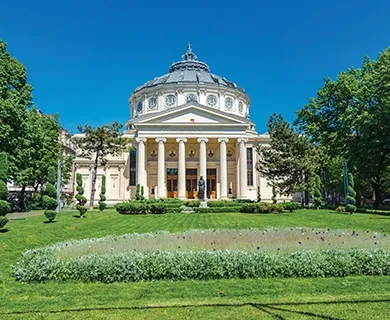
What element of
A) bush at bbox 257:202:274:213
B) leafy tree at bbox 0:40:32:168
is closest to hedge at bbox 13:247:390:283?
leafy tree at bbox 0:40:32:168

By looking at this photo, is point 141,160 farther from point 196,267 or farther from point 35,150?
point 196,267

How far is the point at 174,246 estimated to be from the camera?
10312mm

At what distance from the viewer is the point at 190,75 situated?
62844 mm

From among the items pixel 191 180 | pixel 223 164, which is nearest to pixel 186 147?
pixel 191 180

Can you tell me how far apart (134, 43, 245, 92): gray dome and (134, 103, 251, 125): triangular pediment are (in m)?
11.2

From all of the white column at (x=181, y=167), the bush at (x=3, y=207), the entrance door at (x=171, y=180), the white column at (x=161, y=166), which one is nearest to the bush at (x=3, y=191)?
the bush at (x=3, y=207)

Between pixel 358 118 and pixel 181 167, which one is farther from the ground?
pixel 358 118

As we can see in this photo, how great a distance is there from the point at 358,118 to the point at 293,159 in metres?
7.13

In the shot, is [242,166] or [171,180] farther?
[171,180]

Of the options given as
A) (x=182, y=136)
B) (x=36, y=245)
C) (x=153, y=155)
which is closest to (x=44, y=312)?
(x=36, y=245)

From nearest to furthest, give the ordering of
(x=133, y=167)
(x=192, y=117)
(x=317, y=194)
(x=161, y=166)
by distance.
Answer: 1. (x=317, y=194)
2. (x=161, y=166)
3. (x=192, y=117)
4. (x=133, y=167)

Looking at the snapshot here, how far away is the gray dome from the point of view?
6147 centimetres

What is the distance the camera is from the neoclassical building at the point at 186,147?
49.1 m

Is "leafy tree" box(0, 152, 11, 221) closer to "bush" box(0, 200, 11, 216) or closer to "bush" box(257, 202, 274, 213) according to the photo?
"bush" box(0, 200, 11, 216)
